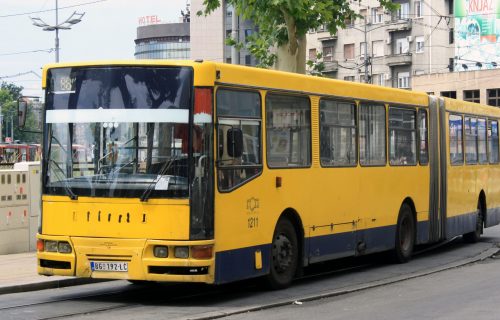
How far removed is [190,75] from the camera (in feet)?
38.2

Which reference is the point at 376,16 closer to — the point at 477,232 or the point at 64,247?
the point at 477,232

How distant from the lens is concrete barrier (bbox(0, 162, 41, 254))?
17.6 metres

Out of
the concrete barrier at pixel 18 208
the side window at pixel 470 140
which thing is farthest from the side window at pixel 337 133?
the side window at pixel 470 140

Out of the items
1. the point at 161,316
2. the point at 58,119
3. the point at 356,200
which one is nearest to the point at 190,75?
the point at 58,119

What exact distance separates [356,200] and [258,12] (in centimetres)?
712

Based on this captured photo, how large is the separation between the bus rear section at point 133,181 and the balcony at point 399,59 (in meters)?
74.1

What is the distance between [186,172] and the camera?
11508 mm

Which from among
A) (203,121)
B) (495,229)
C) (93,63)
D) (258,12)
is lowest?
(495,229)

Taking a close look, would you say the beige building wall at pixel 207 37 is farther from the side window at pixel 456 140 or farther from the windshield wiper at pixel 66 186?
the windshield wiper at pixel 66 186

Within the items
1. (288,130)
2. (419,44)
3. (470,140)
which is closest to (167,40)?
(419,44)

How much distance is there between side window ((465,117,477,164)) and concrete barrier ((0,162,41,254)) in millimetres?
9175

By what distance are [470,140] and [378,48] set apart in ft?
219

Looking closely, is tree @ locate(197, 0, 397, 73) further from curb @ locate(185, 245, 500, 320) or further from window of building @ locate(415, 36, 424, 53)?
window of building @ locate(415, 36, 424, 53)

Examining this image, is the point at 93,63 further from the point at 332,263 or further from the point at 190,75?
the point at 332,263
